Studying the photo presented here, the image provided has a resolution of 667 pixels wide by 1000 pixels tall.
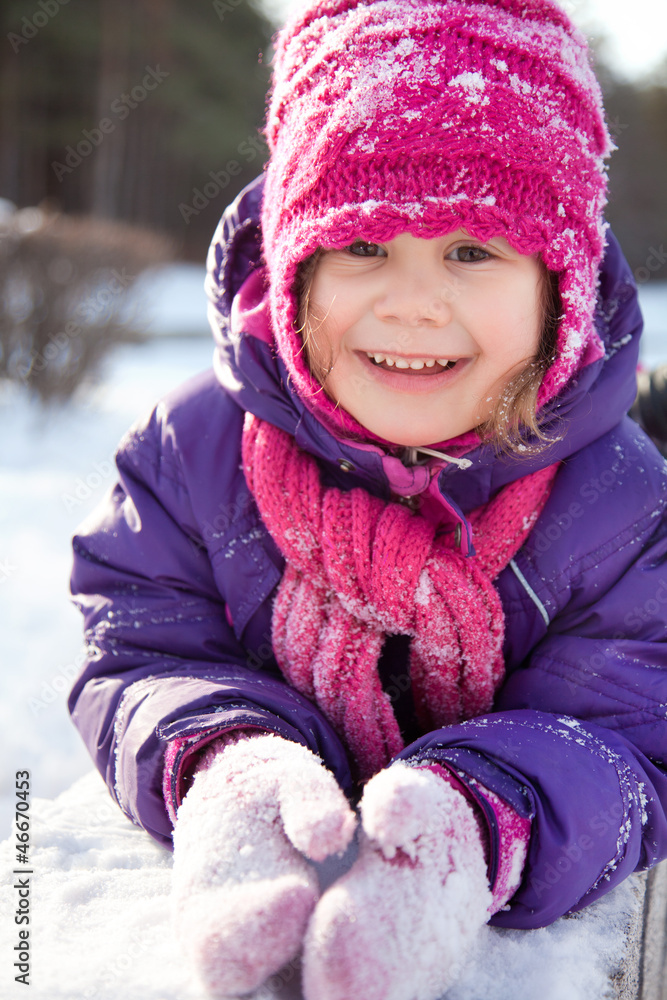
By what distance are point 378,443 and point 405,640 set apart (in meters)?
0.37

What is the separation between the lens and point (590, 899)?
3.85ft

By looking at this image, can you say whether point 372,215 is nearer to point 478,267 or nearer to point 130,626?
point 478,267

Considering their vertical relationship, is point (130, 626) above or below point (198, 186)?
below

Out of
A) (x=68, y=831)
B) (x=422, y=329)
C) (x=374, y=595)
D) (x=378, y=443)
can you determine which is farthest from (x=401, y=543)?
(x=68, y=831)

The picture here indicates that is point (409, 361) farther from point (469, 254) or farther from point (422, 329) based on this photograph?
point (469, 254)

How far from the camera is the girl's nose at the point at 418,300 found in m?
1.18

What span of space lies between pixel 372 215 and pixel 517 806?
0.86 meters

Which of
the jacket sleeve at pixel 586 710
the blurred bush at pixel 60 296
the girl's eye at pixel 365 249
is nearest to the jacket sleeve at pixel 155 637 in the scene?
the jacket sleeve at pixel 586 710

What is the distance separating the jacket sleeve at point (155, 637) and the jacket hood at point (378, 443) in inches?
6.6

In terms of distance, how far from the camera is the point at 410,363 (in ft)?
4.20

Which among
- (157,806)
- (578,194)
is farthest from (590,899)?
(578,194)

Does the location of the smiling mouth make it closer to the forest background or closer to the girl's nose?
the girl's nose

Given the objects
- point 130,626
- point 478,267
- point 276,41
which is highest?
point 276,41

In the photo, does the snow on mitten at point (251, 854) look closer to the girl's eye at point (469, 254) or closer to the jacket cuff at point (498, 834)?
the jacket cuff at point (498, 834)
